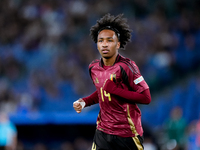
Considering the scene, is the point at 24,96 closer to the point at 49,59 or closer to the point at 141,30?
the point at 49,59

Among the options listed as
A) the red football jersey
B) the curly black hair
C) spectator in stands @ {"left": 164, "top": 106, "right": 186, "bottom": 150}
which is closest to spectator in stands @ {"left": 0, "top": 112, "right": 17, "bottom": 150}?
spectator in stands @ {"left": 164, "top": 106, "right": 186, "bottom": 150}

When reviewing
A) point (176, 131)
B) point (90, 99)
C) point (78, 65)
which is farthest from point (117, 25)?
point (78, 65)

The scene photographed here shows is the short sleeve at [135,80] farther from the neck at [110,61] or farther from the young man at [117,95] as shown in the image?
the neck at [110,61]

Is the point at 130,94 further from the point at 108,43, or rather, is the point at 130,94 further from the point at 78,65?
the point at 78,65

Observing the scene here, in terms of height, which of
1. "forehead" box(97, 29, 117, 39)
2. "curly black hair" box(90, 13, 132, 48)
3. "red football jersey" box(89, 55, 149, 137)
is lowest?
"red football jersey" box(89, 55, 149, 137)

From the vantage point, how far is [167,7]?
11109 mm

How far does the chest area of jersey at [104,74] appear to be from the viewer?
3521mm

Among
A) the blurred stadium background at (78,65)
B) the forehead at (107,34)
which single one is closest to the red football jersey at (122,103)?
the forehead at (107,34)

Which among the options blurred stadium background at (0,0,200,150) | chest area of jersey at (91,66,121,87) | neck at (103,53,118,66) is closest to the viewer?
chest area of jersey at (91,66,121,87)

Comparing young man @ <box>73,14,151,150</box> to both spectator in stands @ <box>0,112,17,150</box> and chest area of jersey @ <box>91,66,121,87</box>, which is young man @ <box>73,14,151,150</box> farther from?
spectator in stands @ <box>0,112,17,150</box>

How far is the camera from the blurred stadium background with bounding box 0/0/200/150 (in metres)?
8.84

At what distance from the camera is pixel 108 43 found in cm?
358

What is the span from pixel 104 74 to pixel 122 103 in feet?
1.20

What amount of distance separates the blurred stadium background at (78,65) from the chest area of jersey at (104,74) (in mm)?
4140
